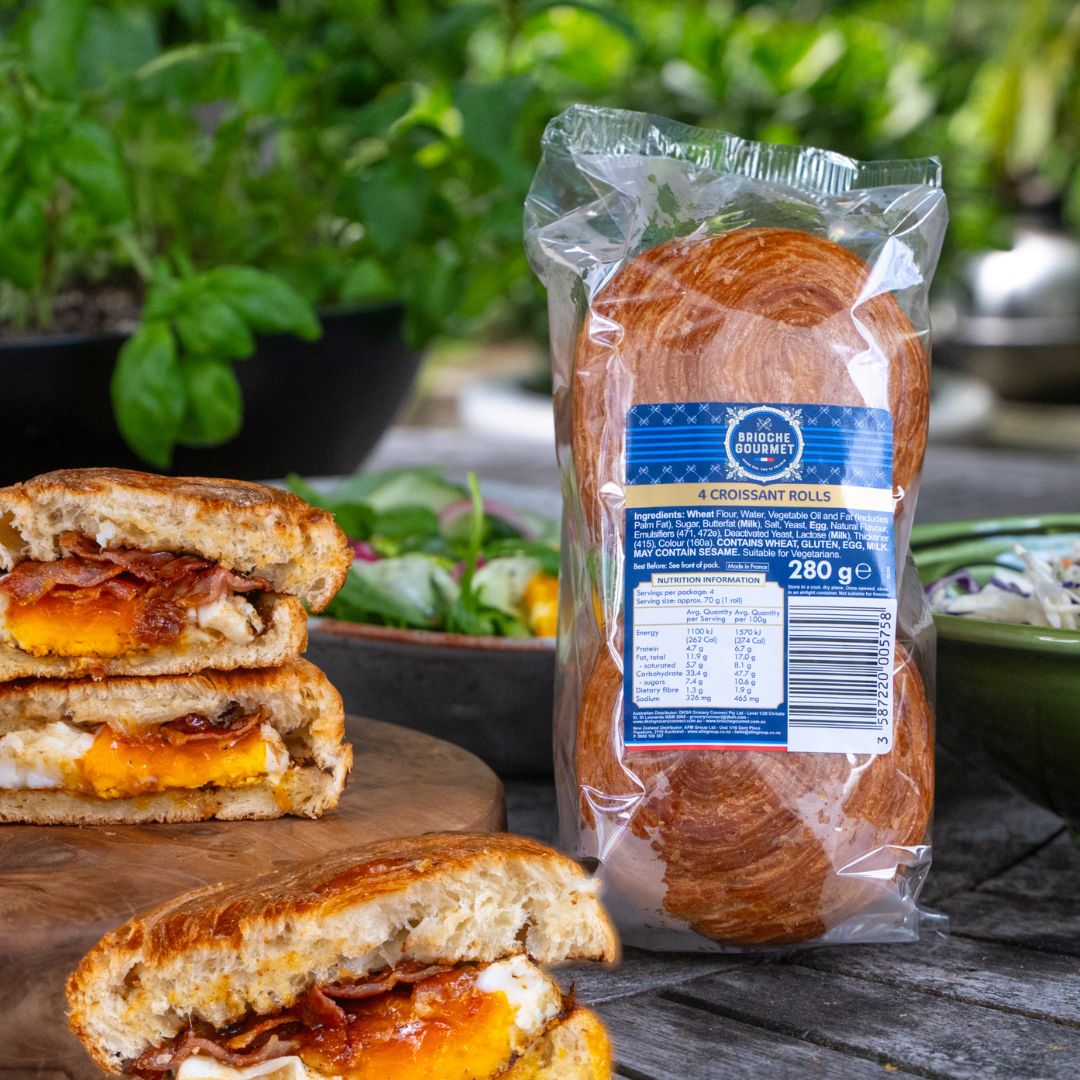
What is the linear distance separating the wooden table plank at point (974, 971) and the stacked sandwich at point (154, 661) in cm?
55

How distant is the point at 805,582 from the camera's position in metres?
1.35

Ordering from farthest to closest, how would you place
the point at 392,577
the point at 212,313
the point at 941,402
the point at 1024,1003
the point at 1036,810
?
the point at 941,402 → the point at 212,313 → the point at 392,577 → the point at 1036,810 → the point at 1024,1003

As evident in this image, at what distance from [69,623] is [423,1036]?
656 mm

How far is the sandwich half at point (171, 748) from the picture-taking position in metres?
1.46

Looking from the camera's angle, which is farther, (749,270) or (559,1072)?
(749,270)

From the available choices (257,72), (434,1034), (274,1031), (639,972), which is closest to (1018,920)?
(639,972)

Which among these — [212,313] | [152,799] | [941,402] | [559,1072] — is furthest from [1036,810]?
[941,402]

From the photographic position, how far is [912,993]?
1.27 m

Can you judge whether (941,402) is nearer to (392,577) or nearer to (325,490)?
(325,490)

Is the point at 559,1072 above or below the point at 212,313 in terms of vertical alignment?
below

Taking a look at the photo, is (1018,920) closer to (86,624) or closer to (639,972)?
(639,972)

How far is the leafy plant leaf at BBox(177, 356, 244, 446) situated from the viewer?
2.22 metres

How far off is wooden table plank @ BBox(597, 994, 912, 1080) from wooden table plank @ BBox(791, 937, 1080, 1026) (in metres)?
0.18

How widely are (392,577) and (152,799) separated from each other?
616mm
